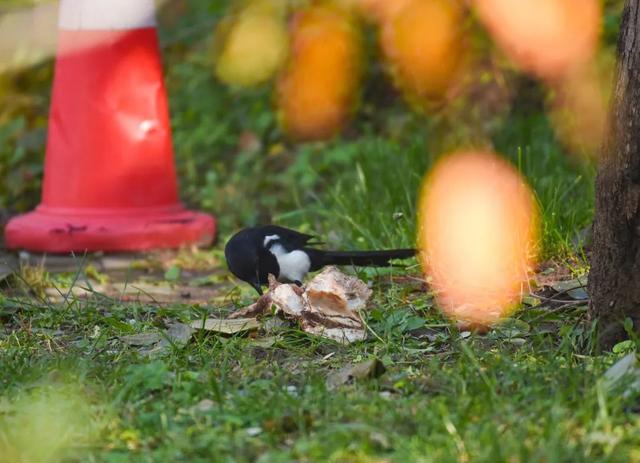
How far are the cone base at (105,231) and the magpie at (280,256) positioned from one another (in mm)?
1217

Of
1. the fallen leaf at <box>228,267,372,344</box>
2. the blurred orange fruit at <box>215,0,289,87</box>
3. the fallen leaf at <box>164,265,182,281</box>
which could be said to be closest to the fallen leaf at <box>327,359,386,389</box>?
the fallen leaf at <box>228,267,372,344</box>

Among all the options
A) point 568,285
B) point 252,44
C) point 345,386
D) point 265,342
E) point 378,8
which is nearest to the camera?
point 345,386

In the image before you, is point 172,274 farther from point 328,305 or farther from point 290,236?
point 328,305

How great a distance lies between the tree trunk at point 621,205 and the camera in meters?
3.02

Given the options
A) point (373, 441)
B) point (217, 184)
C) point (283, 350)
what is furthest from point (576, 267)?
point (217, 184)

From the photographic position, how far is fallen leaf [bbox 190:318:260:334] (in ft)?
11.3

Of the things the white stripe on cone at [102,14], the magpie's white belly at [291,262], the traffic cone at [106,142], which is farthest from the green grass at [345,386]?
the white stripe on cone at [102,14]

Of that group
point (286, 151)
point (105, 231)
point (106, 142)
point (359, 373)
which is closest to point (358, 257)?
point (359, 373)

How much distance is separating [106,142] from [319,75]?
191 cm

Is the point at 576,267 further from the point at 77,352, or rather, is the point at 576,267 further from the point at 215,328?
the point at 77,352

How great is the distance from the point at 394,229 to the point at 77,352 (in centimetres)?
185

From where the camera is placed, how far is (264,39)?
290 inches

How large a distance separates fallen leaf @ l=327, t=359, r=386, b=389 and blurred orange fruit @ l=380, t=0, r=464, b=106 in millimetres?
3455

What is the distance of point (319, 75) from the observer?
7.21 meters
